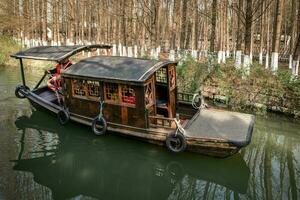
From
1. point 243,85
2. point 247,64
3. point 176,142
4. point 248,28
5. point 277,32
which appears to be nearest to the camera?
point 176,142

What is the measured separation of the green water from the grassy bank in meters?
1.48

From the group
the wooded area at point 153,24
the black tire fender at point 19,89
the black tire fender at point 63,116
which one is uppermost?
the wooded area at point 153,24

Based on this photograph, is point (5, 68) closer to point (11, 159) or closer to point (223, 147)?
point (11, 159)

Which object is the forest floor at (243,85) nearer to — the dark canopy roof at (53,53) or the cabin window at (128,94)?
the dark canopy roof at (53,53)

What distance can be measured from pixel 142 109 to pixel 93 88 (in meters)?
1.92

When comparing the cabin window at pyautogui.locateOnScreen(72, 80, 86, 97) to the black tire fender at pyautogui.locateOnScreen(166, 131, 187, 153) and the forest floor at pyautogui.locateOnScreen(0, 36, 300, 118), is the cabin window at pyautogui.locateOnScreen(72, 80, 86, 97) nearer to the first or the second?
Answer: the black tire fender at pyautogui.locateOnScreen(166, 131, 187, 153)

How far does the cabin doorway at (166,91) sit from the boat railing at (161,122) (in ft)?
4.16

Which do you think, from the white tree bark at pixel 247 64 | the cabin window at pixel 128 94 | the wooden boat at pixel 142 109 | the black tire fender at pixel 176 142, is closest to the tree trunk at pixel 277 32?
the white tree bark at pixel 247 64

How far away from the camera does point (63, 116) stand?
12.2 m

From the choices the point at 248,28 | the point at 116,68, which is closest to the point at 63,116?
the point at 116,68

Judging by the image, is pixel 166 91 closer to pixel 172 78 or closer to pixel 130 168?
pixel 172 78

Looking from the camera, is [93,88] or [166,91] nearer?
[93,88]

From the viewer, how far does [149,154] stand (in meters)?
10.4

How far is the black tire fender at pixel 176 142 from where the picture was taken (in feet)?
31.4
